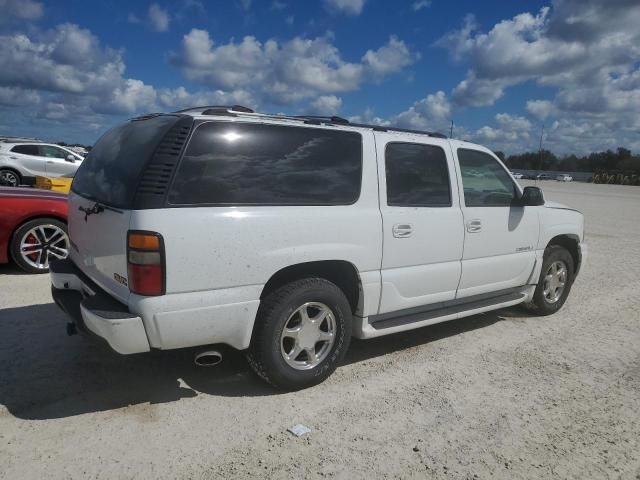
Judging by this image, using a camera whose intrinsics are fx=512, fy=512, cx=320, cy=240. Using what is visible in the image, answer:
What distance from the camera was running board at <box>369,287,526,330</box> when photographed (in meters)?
4.00

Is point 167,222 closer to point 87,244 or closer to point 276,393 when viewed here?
point 87,244

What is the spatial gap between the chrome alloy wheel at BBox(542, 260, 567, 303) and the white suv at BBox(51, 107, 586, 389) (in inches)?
48.8

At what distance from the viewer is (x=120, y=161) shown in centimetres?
341

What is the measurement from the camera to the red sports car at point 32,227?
599 cm

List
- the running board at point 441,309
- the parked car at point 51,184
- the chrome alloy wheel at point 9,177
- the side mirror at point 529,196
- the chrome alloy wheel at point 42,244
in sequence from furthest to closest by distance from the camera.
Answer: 1. the chrome alloy wheel at point 9,177
2. the parked car at point 51,184
3. the chrome alloy wheel at point 42,244
4. the side mirror at point 529,196
5. the running board at point 441,309

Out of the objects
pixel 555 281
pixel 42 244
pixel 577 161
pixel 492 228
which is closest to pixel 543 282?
pixel 555 281

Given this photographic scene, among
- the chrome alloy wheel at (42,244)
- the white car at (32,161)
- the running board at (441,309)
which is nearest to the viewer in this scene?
the running board at (441,309)

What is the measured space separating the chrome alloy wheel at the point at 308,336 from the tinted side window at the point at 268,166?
77 cm

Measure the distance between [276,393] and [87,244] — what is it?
1.66 m

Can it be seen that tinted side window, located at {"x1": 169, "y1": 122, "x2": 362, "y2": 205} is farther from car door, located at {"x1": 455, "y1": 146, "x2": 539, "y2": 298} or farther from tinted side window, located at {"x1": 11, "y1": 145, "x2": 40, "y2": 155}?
tinted side window, located at {"x1": 11, "y1": 145, "x2": 40, "y2": 155}

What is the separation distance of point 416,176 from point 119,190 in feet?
7.35

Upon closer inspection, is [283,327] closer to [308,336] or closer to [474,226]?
[308,336]

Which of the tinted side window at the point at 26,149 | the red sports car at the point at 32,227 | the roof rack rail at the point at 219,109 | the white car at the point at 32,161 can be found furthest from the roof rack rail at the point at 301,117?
the tinted side window at the point at 26,149

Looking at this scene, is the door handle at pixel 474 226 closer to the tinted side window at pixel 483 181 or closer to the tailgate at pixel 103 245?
the tinted side window at pixel 483 181
